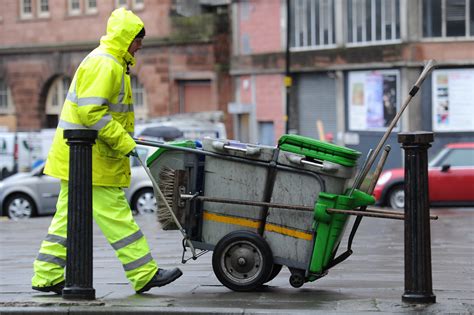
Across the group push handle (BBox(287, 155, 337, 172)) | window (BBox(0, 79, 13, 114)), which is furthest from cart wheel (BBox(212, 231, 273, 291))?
window (BBox(0, 79, 13, 114))

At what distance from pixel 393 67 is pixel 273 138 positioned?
662cm

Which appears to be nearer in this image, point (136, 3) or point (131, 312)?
point (131, 312)

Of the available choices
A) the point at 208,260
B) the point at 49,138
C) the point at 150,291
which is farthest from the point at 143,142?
the point at 49,138

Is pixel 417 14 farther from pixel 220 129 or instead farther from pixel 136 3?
pixel 136 3

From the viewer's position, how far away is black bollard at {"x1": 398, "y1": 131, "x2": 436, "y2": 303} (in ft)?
26.7

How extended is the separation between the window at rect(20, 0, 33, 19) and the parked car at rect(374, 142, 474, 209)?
26846 mm

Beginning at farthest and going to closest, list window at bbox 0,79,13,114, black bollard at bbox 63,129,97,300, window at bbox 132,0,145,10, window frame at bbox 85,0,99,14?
window at bbox 0,79,13,114
window frame at bbox 85,0,99,14
window at bbox 132,0,145,10
black bollard at bbox 63,129,97,300

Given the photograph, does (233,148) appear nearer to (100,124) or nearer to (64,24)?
(100,124)

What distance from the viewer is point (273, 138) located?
136ft

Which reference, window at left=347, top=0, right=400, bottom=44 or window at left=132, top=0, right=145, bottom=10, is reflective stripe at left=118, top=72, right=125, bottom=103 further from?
window at left=132, top=0, right=145, bottom=10

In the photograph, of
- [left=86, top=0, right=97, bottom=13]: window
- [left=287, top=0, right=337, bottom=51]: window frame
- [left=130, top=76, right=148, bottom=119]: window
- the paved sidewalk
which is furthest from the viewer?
[left=86, top=0, right=97, bottom=13]: window

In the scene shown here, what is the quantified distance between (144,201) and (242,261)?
15.4m

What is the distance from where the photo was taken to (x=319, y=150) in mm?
8789

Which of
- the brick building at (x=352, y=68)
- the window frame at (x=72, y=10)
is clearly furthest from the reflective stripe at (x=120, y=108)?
the window frame at (x=72, y=10)
